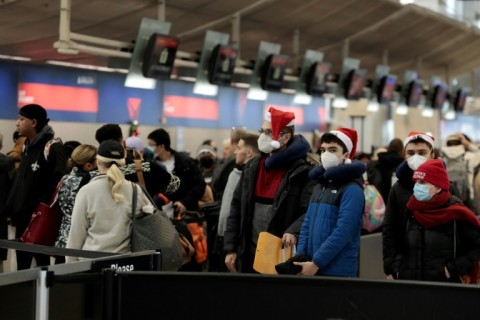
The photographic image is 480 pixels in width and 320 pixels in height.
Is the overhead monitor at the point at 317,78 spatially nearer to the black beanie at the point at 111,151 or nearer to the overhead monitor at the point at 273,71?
the overhead monitor at the point at 273,71

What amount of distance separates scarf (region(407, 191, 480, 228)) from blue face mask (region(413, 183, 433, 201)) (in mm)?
27

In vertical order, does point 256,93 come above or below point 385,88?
below

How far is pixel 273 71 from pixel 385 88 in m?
5.44

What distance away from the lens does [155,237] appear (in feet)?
17.1

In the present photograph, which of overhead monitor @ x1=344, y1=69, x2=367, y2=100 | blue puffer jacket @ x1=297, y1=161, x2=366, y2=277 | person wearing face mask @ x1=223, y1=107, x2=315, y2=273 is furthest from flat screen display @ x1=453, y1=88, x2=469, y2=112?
blue puffer jacket @ x1=297, y1=161, x2=366, y2=277

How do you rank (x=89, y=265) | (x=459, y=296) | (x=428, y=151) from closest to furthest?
(x=459, y=296)
(x=89, y=265)
(x=428, y=151)

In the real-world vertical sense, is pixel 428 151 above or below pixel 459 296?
above

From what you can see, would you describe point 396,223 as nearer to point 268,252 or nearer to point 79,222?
point 268,252

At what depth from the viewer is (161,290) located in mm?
2895

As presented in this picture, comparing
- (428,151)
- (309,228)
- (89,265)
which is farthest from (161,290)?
(428,151)

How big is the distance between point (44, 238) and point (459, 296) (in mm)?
4495

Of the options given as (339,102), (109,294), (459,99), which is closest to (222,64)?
(339,102)

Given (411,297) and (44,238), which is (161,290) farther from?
(44,238)

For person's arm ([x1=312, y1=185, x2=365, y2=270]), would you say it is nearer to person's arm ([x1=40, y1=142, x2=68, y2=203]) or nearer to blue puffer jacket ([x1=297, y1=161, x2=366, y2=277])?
blue puffer jacket ([x1=297, y1=161, x2=366, y2=277])
